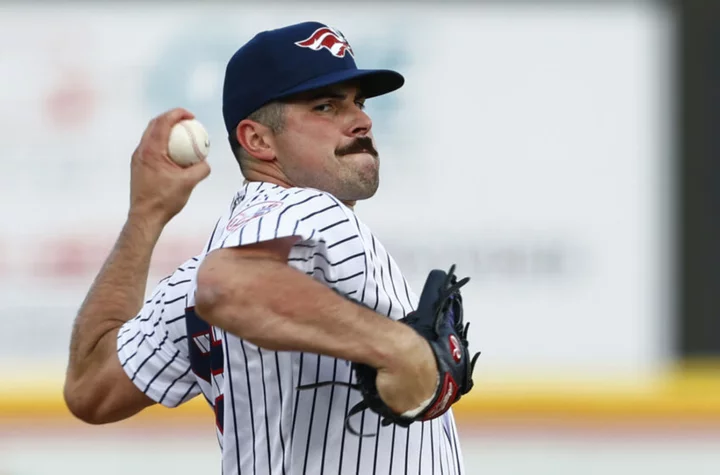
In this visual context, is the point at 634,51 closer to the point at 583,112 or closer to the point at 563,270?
the point at 583,112

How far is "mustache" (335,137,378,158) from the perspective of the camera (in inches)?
89.1

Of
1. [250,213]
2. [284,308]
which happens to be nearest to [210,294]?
[284,308]

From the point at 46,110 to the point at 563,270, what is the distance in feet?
9.39

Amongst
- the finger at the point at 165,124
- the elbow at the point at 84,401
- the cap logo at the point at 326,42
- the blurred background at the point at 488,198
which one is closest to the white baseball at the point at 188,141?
the finger at the point at 165,124

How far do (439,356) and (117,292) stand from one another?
2.98ft

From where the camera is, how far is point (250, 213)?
1947 millimetres

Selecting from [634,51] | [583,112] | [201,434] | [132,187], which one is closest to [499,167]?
[583,112]

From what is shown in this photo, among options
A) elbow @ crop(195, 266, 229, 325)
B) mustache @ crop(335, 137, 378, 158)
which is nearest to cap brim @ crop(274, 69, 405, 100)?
mustache @ crop(335, 137, 378, 158)

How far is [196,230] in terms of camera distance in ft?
21.2

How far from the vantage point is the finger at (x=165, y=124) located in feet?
7.68

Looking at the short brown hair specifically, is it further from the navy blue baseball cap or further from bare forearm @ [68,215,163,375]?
bare forearm @ [68,215,163,375]

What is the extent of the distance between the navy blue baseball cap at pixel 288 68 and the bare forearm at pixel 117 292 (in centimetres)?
34

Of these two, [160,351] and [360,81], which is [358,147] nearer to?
[360,81]

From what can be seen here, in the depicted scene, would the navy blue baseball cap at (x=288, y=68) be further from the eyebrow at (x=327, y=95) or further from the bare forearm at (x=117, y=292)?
the bare forearm at (x=117, y=292)
